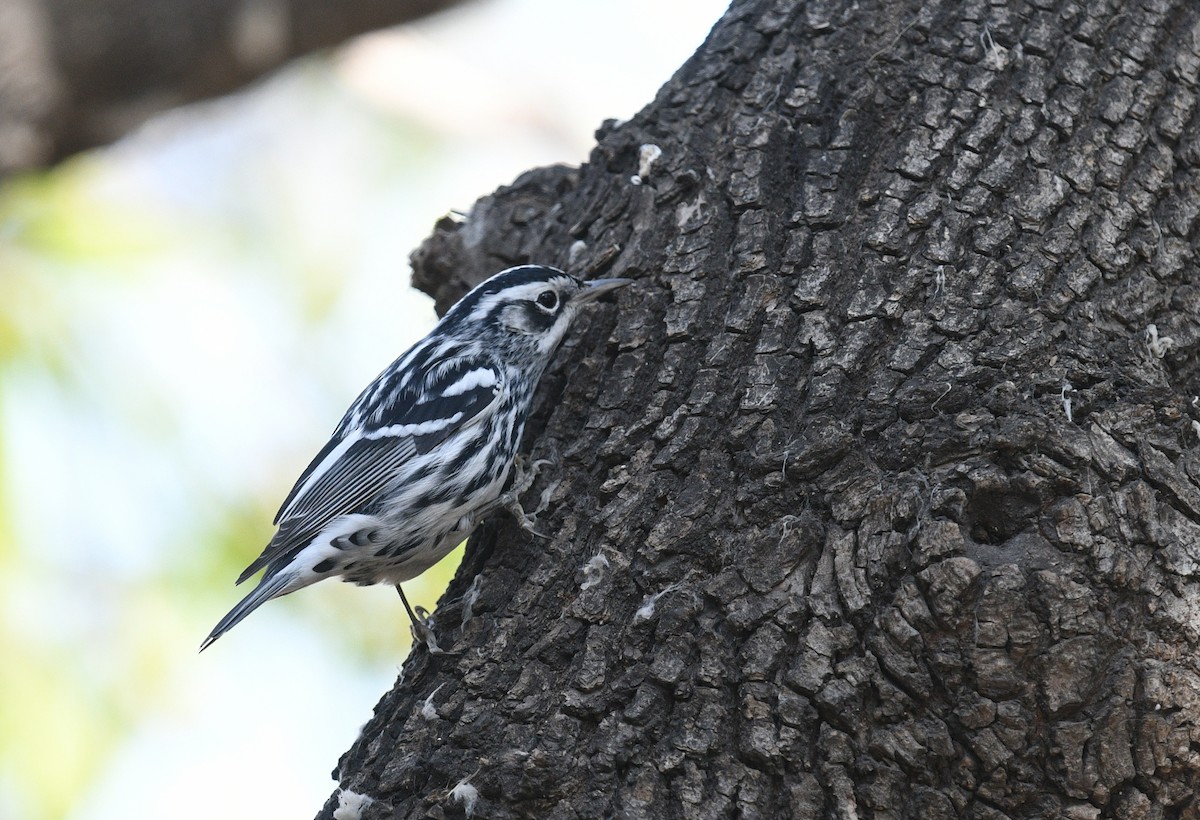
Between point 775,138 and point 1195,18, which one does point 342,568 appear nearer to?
point 775,138

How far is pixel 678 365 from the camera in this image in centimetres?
295

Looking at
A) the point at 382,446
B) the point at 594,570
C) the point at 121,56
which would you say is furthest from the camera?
the point at 121,56

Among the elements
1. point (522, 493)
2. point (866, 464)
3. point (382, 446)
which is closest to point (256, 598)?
point (382, 446)

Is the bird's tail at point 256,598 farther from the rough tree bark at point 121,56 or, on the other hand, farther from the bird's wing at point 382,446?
the rough tree bark at point 121,56

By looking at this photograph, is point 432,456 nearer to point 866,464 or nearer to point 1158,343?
point 866,464

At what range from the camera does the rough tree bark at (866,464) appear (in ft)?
7.47

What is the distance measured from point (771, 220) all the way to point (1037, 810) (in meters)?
1.61

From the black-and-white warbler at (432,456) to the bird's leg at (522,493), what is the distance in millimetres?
66

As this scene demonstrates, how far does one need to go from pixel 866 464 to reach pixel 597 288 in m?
1.11

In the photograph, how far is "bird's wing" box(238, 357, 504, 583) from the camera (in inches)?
141

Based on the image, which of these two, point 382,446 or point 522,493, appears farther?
point 382,446

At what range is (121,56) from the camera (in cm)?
536

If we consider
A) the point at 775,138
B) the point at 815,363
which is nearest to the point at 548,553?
the point at 815,363

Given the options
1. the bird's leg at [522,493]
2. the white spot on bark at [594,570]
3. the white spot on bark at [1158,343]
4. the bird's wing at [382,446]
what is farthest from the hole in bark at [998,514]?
the bird's wing at [382,446]
